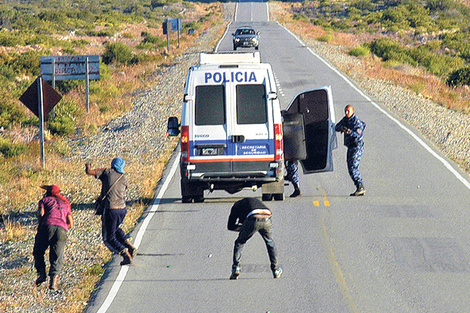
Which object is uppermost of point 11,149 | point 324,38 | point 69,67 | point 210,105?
point 324,38

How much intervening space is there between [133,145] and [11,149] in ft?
12.3

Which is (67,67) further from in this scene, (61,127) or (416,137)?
(416,137)

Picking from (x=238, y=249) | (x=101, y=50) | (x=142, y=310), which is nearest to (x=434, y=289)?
(x=238, y=249)

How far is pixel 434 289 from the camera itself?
31.8 ft

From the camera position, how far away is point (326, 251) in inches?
446

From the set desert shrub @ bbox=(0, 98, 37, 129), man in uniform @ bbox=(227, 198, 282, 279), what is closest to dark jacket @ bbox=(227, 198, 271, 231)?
man in uniform @ bbox=(227, 198, 282, 279)

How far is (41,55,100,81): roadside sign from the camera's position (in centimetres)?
2366

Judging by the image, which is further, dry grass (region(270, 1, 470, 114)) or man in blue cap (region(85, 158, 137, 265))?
dry grass (region(270, 1, 470, 114))

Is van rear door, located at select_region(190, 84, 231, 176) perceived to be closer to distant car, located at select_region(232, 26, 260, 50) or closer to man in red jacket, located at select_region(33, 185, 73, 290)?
man in red jacket, located at select_region(33, 185, 73, 290)

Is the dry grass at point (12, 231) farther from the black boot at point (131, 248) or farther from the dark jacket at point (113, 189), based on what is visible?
the black boot at point (131, 248)

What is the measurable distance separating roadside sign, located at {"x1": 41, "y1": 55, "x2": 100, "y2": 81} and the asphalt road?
7.78m

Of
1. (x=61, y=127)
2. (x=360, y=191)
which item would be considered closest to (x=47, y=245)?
(x=360, y=191)

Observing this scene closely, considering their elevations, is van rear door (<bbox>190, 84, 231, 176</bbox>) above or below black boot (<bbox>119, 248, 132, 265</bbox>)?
above

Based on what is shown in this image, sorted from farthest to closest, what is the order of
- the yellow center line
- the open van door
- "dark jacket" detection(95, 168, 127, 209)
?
the open van door < "dark jacket" detection(95, 168, 127, 209) < the yellow center line
